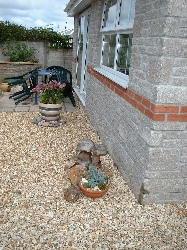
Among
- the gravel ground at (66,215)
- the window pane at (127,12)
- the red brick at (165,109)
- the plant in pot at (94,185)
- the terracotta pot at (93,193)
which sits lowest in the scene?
the gravel ground at (66,215)

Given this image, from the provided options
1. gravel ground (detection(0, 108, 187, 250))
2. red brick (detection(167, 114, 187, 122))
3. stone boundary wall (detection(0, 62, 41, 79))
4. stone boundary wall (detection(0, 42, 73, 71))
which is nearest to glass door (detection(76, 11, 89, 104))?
stone boundary wall (detection(0, 42, 73, 71))

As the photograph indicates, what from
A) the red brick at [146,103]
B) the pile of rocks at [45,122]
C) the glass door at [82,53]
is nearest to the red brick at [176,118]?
the red brick at [146,103]

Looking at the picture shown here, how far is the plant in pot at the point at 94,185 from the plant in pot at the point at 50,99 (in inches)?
101

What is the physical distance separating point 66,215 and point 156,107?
146 centimetres

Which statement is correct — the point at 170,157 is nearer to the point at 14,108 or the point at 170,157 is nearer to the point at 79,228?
the point at 79,228

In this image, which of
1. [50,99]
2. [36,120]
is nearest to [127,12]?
[50,99]

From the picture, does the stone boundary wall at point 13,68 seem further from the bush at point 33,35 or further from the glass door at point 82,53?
the glass door at point 82,53

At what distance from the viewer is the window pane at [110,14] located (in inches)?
170

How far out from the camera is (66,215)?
271 cm

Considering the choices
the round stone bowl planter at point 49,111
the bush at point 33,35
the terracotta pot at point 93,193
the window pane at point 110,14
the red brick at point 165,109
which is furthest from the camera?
the bush at point 33,35

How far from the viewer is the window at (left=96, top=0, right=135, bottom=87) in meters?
3.55

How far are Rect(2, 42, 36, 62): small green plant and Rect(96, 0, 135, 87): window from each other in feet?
19.6

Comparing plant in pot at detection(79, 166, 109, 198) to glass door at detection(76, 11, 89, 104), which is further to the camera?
glass door at detection(76, 11, 89, 104)

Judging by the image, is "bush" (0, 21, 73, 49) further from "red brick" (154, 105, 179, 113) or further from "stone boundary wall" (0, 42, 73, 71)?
"red brick" (154, 105, 179, 113)
